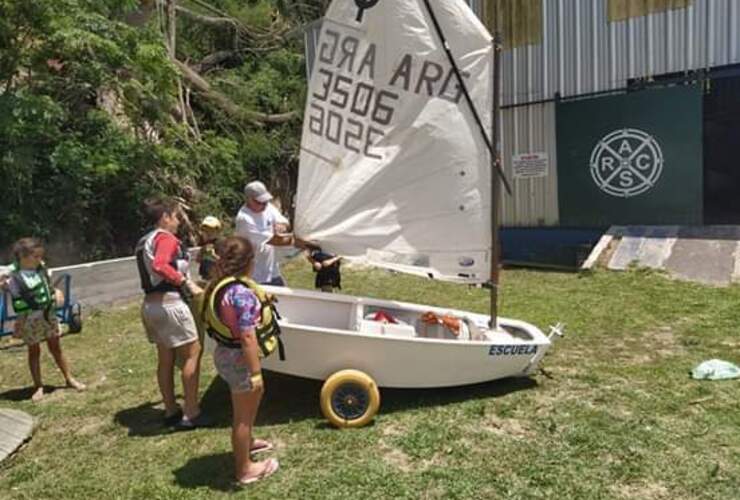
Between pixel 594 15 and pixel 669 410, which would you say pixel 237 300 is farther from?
pixel 594 15

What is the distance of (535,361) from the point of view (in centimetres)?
483

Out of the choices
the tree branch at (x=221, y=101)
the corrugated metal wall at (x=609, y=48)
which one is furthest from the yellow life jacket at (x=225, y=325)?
the tree branch at (x=221, y=101)

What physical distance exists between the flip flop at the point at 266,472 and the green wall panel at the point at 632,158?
9427 millimetres

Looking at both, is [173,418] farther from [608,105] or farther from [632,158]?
[608,105]

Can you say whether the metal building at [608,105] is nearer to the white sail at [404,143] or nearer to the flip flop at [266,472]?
the white sail at [404,143]

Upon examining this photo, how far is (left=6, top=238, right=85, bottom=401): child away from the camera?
5188mm

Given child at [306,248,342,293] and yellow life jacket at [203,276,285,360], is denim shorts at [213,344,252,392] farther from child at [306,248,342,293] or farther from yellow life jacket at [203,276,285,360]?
child at [306,248,342,293]

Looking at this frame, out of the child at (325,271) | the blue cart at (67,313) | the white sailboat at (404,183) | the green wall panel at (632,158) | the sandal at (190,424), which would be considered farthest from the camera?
the green wall panel at (632,158)

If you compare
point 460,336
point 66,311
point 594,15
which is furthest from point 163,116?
point 460,336

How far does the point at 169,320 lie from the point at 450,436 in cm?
195

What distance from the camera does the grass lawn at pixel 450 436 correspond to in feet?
11.6

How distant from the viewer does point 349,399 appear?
4.32 meters

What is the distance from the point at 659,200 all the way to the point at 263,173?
8237 mm

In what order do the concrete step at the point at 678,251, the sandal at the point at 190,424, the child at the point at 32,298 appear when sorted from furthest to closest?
1. the concrete step at the point at 678,251
2. the child at the point at 32,298
3. the sandal at the point at 190,424
